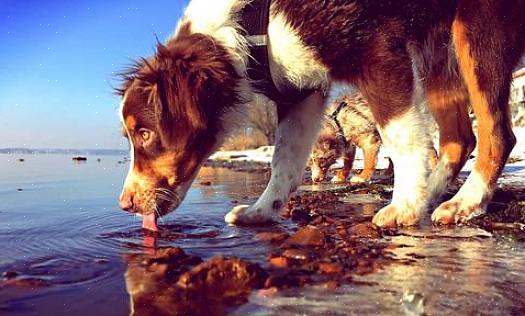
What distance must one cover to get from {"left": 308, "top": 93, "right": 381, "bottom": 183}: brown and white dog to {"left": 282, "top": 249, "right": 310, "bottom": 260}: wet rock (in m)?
7.58

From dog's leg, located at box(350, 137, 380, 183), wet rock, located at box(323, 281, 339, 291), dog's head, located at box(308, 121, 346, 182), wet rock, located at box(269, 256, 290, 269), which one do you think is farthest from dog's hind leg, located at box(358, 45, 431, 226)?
dog's head, located at box(308, 121, 346, 182)

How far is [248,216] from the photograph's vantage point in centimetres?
364

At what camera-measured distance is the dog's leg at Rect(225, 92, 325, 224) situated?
385 cm

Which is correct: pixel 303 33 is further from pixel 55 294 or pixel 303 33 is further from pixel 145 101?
pixel 55 294

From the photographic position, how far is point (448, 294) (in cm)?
174

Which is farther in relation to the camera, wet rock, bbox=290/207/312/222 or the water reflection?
wet rock, bbox=290/207/312/222

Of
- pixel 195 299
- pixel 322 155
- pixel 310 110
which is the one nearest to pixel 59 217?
pixel 310 110

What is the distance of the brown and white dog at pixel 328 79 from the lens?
11.3 ft

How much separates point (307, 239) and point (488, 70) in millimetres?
2106

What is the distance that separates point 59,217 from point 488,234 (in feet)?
9.48

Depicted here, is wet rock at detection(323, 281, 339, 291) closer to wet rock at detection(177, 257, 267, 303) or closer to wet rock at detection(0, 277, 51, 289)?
wet rock at detection(177, 257, 267, 303)

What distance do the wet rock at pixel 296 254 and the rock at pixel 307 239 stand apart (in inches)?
6.3

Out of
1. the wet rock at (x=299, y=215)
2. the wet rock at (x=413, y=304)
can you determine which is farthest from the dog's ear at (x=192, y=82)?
the wet rock at (x=413, y=304)

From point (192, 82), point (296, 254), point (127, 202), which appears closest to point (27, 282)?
point (296, 254)
